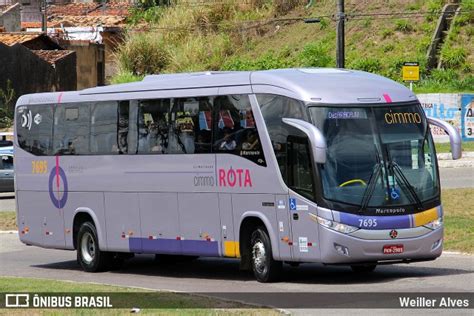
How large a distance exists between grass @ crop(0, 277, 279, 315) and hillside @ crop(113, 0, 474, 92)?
39.4 m

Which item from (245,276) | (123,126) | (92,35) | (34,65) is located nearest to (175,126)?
(123,126)

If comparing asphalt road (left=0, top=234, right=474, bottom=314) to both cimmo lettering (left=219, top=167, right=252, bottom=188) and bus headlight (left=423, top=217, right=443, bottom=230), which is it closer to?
bus headlight (left=423, top=217, right=443, bottom=230)

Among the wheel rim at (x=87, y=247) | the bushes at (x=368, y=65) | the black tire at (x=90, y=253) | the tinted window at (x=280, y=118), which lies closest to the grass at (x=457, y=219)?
the tinted window at (x=280, y=118)

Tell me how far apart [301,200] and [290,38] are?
5217 centimetres

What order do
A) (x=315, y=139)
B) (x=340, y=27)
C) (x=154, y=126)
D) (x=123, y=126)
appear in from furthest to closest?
(x=340, y=27), (x=123, y=126), (x=154, y=126), (x=315, y=139)

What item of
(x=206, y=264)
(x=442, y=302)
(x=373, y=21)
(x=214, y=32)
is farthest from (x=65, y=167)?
(x=214, y=32)

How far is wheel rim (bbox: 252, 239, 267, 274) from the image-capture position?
16.9 m

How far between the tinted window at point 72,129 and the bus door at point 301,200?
555 centimetres

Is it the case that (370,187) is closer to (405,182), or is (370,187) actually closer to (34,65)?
(405,182)

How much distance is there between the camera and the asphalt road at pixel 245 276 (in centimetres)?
1581

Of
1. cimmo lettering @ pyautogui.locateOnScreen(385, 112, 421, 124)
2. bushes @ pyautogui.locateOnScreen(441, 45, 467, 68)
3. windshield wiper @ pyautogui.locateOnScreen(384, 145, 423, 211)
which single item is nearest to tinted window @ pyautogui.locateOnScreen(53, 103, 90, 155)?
cimmo lettering @ pyautogui.locateOnScreen(385, 112, 421, 124)

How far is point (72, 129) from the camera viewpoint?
21109 mm

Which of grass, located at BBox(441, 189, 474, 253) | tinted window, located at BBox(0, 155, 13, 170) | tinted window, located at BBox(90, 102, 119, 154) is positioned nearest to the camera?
tinted window, located at BBox(90, 102, 119, 154)

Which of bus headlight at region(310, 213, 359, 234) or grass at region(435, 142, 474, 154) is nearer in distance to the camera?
bus headlight at region(310, 213, 359, 234)
